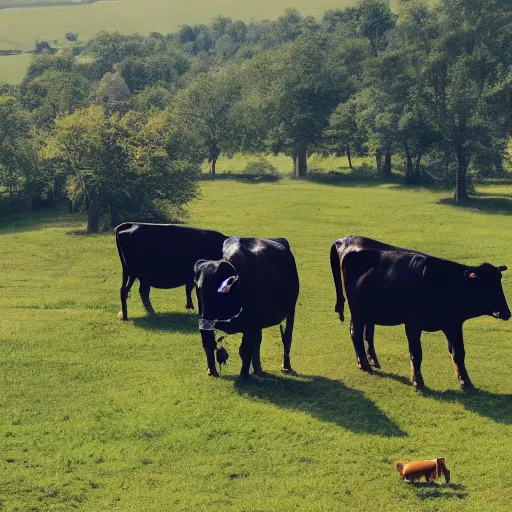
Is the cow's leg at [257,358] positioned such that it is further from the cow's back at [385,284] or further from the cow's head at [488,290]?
the cow's head at [488,290]

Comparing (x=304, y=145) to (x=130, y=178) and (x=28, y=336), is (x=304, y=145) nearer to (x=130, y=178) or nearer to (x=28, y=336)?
(x=130, y=178)

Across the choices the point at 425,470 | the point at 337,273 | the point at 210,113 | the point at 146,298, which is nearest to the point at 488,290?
the point at 337,273

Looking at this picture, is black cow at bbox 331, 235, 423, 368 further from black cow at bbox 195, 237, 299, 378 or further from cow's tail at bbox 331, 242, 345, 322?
black cow at bbox 195, 237, 299, 378

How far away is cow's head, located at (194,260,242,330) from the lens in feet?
65.2

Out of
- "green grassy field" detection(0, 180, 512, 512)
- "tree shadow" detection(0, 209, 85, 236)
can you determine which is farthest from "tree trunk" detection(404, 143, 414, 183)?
"green grassy field" detection(0, 180, 512, 512)

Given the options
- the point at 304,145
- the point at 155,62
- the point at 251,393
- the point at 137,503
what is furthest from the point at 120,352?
the point at 155,62

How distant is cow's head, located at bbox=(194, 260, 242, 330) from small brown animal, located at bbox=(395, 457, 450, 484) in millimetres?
6529

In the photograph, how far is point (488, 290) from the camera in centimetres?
1986

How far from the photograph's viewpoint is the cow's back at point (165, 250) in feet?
83.0

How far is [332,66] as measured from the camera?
89.9 m

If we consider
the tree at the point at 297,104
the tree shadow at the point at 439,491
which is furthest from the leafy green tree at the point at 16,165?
the tree shadow at the point at 439,491

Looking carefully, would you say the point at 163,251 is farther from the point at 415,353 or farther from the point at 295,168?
the point at 295,168

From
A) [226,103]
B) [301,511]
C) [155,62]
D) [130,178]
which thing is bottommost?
[301,511]

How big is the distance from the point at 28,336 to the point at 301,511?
1289 centimetres
